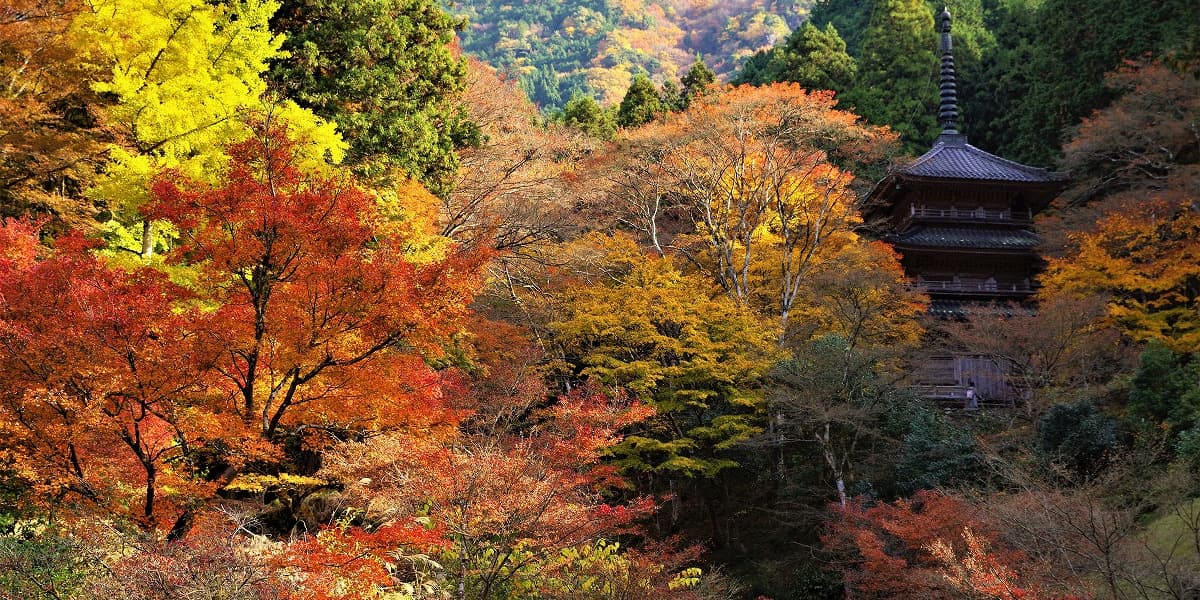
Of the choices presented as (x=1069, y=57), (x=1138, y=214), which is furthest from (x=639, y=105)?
(x=1138, y=214)

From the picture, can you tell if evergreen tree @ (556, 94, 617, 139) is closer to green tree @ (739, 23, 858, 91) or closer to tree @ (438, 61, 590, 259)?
tree @ (438, 61, 590, 259)

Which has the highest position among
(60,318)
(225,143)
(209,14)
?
(209,14)

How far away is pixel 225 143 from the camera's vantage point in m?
13.6

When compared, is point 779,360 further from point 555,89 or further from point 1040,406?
point 555,89

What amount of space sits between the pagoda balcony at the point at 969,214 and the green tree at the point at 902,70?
787 centimetres

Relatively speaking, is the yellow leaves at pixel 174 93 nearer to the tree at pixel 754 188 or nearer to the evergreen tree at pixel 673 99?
the tree at pixel 754 188

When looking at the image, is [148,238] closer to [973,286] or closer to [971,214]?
[973,286]

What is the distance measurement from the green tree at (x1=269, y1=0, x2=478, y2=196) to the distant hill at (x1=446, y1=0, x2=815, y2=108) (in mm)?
48879

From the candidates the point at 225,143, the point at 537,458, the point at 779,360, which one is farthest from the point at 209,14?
the point at 779,360

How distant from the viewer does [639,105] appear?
3881 centimetres

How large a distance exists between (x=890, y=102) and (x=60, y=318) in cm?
3470

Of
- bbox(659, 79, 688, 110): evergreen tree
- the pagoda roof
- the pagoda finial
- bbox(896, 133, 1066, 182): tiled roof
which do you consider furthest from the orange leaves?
bbox(659, 79, 688, 110): evergreen tree

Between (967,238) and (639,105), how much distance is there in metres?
15.3

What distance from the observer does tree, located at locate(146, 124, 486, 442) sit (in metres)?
10.4
